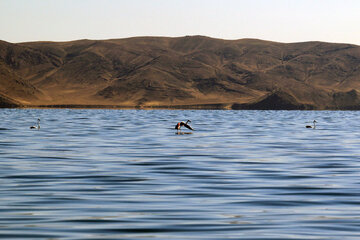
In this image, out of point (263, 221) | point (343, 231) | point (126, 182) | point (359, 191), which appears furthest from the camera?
point (126, 182)

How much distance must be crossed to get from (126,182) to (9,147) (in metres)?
14.9

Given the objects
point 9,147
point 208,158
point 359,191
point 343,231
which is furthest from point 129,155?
point 343,231

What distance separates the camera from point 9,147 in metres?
32.4

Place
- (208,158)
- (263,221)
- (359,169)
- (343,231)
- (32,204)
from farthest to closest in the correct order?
(208,158)
(359,169)
(32,204)
(263,221)
(343,231)

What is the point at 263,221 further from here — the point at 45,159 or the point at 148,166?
the point at 45,159

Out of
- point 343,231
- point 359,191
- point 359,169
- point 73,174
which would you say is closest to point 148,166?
point 73,174

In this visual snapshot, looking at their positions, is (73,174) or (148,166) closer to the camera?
(73,174)

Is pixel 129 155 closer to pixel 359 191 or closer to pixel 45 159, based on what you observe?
pixel 45 159

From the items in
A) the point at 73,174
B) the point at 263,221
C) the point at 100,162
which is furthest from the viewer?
the point at 100,162

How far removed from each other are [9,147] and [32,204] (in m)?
18.3

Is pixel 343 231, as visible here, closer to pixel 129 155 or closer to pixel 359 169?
pixel 359 169

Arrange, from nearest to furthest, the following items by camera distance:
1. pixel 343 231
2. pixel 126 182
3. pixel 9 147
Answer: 1. pixel 343 231
2. pixel 126 182
3. pixel 9 147

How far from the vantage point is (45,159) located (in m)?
26.0

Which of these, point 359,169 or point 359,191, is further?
point 359,169
